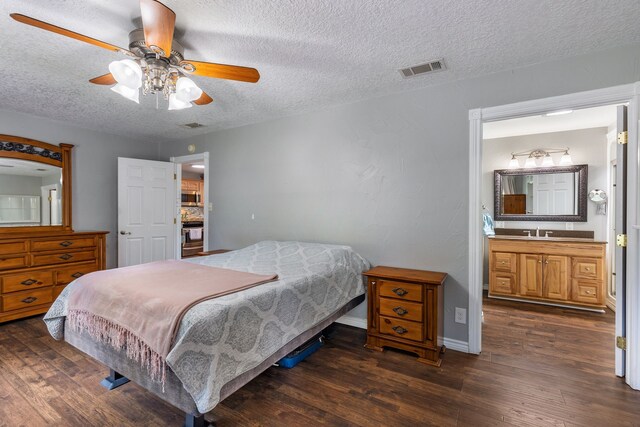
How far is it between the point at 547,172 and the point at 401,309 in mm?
3496

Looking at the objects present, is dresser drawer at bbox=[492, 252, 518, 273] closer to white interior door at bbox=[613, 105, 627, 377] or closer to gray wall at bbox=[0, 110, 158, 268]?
white interior door at bbox=[613, 105, 627, 377]

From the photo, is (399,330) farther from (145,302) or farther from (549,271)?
(549,271)

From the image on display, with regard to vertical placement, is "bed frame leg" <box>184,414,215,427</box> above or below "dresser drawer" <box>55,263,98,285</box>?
below

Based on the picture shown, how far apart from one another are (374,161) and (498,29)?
1428 mm

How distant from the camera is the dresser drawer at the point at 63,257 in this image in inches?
131

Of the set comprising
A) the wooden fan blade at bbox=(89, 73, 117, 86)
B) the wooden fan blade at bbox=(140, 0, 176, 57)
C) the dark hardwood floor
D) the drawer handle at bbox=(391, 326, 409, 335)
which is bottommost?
the dark hardwood floor

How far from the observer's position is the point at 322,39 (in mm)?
2006

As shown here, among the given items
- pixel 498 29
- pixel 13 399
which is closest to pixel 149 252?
pixel 13 399

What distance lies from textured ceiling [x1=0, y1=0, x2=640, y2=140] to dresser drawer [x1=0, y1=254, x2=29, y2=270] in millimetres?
1638

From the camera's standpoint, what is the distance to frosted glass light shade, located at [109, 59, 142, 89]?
1.67 m

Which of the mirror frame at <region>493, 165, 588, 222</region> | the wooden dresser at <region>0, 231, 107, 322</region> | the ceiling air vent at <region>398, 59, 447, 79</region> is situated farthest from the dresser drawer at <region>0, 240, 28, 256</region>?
the mirror frame at <region>493, 165, 588, 222</region>

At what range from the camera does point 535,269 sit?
156 inches

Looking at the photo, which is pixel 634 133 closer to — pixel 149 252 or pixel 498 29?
pixel 498 29

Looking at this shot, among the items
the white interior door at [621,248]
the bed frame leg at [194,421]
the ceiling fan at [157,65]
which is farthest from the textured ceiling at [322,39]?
the bed frame leg at [194,421]
